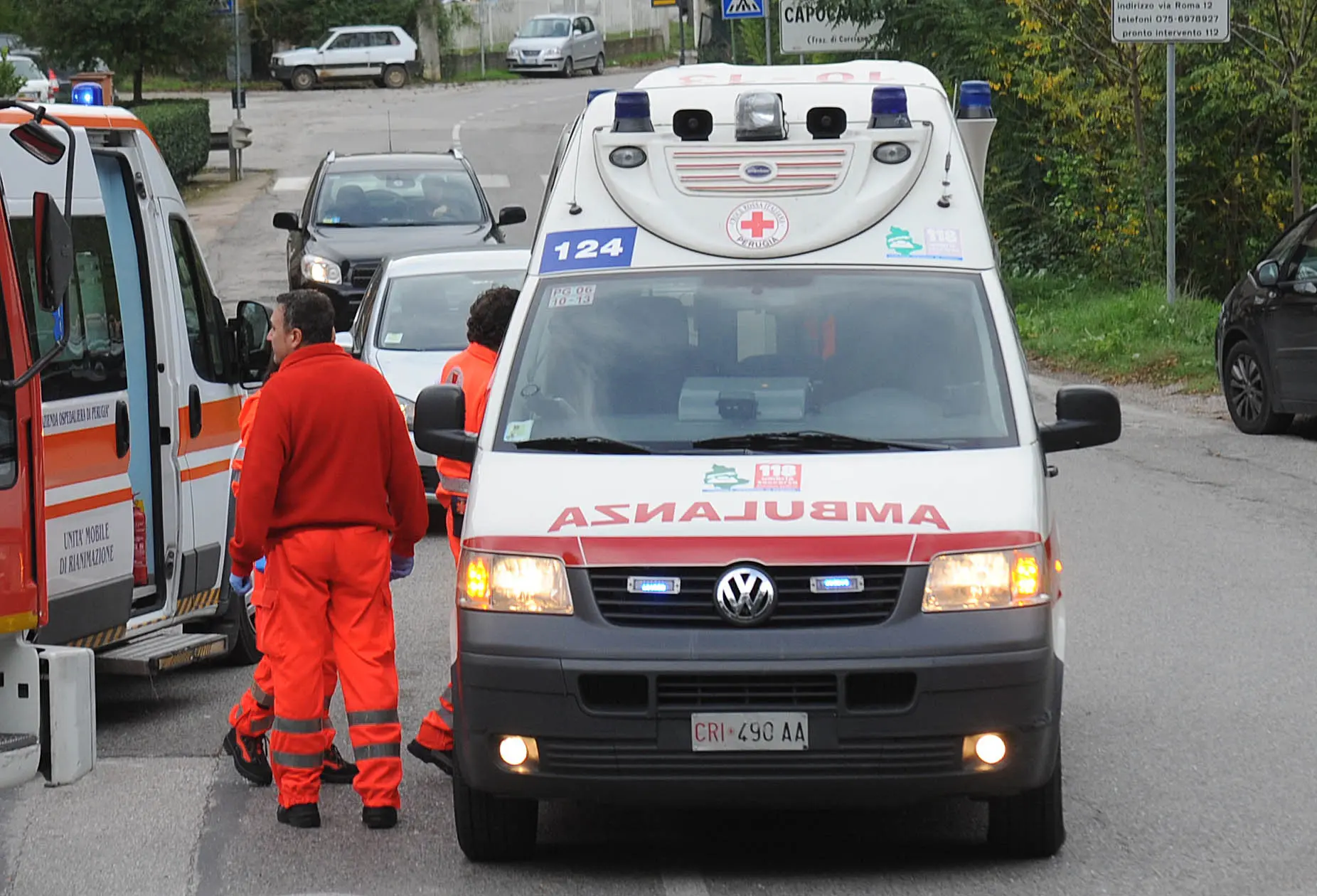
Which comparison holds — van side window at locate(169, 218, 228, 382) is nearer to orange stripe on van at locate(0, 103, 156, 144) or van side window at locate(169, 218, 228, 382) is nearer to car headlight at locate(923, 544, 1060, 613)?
orange stripe on van at locate(0, 103, 156, 144)

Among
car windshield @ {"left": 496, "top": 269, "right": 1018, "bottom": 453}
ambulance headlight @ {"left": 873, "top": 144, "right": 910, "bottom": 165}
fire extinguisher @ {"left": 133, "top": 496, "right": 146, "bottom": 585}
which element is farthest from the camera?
fire extinguisher @ {"left": 133, "top": 496, "right": 146, "bottom": 585}

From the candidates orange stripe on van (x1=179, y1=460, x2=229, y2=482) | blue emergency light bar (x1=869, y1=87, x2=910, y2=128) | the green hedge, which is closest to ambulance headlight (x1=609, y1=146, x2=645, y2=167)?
blue emergency light bar (x1=869, y1=87, x2=910, y2=128)

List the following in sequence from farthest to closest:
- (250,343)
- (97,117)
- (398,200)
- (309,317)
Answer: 1. (398,200)
2. (250,343)
3. (97,117)
4. (309,317)

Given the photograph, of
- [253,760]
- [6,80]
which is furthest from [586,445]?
[6,80]

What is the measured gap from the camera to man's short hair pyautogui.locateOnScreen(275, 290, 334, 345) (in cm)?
698

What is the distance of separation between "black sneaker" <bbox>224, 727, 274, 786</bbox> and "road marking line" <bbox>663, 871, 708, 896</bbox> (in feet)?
5.72

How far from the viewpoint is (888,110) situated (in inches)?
288

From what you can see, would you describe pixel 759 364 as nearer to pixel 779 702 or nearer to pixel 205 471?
pixel 779 702

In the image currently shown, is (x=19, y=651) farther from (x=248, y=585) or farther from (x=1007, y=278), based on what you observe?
(x=1007, y=278)

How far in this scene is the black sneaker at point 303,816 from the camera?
22.7 feet

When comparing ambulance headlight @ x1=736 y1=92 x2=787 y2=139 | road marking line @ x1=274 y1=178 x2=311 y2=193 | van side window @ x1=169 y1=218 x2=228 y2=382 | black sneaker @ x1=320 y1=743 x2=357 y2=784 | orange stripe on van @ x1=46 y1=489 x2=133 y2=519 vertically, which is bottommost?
black sneaker @ x1=320 y1=743 x2=357 y2=784

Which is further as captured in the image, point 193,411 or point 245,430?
point 193,411

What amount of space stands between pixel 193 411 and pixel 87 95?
1424 millimetres

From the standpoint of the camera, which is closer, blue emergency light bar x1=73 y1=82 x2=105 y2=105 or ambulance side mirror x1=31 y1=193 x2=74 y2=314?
ambulance side mirror x1=31 y1=193 x2=74 y2=314
